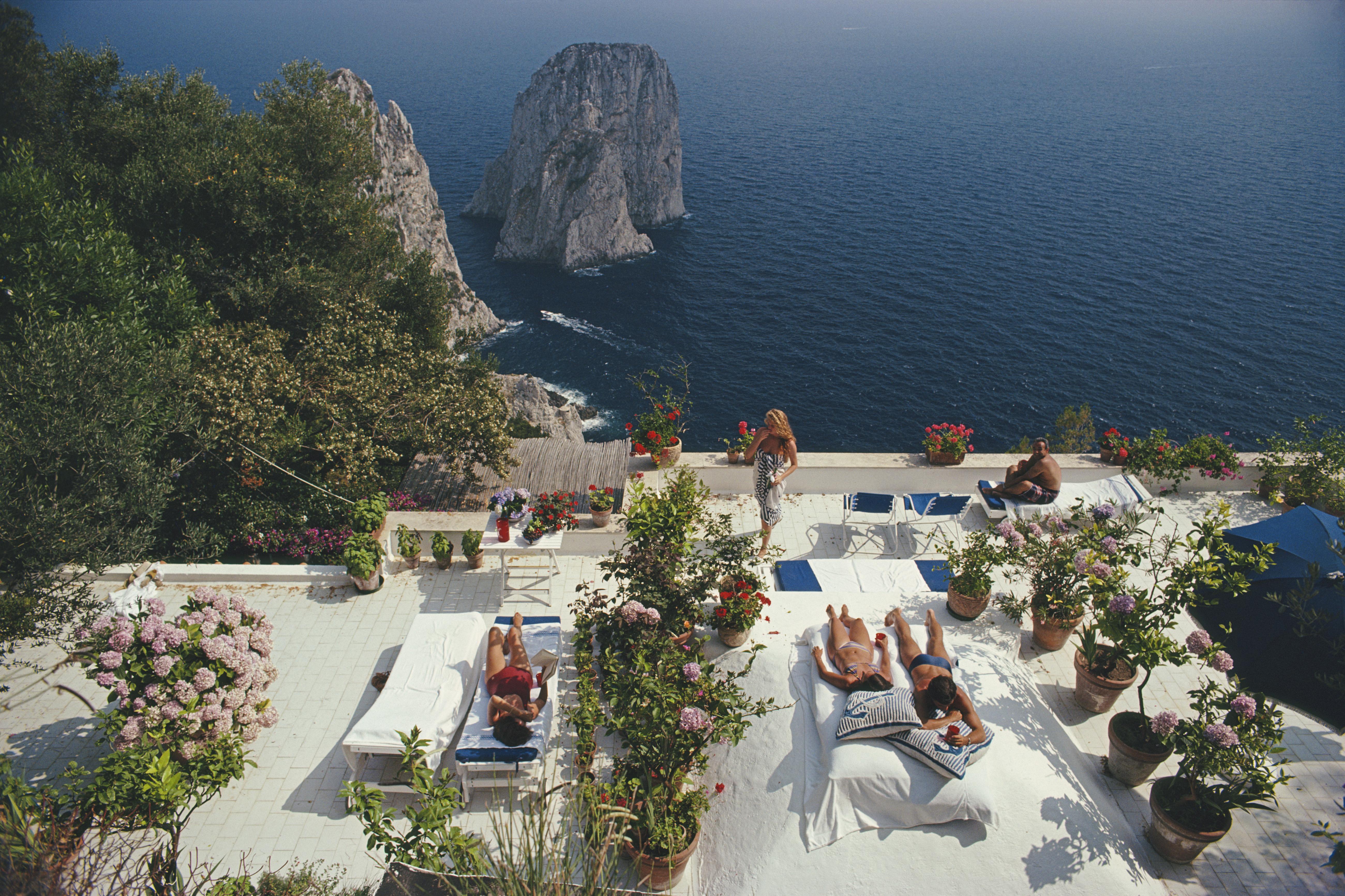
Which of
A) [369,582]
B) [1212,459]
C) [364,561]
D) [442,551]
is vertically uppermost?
[1212,459]

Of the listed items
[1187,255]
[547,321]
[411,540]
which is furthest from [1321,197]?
[411,540]

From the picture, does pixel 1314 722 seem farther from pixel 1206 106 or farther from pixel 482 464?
pixel 1206 106

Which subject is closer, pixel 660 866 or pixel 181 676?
pixel 660 866

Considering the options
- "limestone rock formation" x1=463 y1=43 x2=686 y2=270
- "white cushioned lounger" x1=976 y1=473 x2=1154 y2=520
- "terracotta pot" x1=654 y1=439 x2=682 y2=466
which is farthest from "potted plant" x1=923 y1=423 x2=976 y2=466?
"limestone rock formation" x1=463 y1=43 x2=686 y2=270

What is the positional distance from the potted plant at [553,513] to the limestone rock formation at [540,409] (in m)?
32.4

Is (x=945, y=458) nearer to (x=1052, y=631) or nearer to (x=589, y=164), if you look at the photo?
(x=1052, y=631)

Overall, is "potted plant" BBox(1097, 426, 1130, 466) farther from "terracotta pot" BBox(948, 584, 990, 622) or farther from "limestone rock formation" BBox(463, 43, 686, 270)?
"limestone rock formation" BBox(463, 43, 686, 270)

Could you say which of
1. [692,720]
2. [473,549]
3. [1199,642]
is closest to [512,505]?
[473,549]

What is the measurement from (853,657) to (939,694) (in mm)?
1142

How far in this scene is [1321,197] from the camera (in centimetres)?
8288

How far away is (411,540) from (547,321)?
60216 millimetres

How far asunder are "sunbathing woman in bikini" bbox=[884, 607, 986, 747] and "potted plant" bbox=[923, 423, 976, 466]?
5521 millimetres

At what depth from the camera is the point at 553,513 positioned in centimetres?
1181

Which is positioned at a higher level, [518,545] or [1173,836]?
[518,545]
